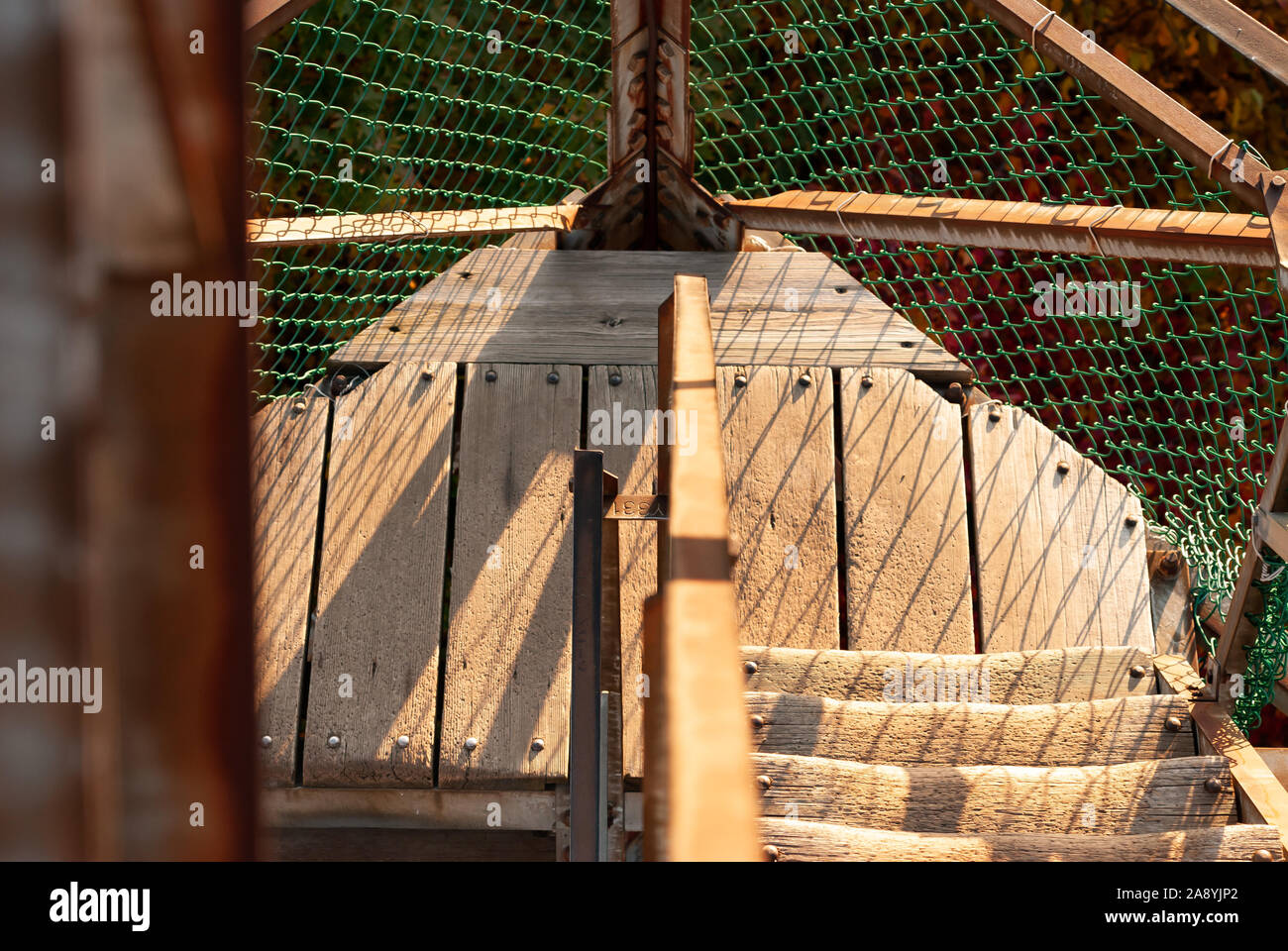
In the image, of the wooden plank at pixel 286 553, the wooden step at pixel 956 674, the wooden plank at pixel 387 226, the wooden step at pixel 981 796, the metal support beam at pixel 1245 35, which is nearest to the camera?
the wooden step at pixel 981 796

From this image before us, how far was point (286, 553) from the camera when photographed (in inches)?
102

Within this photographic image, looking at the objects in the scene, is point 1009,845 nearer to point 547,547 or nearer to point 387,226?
Result: point 547,547

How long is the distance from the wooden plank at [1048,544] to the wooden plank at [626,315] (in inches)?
10.1

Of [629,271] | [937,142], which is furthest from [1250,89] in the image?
[629,271]

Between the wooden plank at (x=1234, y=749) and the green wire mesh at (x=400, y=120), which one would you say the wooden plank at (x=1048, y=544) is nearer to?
the wooden plank at (x=1234, y=749)

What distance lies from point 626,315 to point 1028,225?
3.29ft

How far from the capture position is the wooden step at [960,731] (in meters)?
2.10

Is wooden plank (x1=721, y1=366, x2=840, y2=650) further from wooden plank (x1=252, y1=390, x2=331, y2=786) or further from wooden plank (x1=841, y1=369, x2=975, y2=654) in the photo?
wooden plank (x1=252, y1=390, x2=331, y2=786)

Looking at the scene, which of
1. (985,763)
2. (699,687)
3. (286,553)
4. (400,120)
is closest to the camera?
(699,687)

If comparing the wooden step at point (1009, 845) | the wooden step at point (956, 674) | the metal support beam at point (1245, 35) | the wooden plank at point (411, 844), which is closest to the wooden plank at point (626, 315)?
the wooden step at point (956, 674)

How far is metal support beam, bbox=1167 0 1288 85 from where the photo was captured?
2.01 metres

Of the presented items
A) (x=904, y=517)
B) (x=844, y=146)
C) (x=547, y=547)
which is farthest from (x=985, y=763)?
(x=844, y=146)

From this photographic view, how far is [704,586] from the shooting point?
2.84 ft

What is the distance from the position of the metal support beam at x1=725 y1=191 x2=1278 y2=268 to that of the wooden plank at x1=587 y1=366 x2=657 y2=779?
0.57 meters
